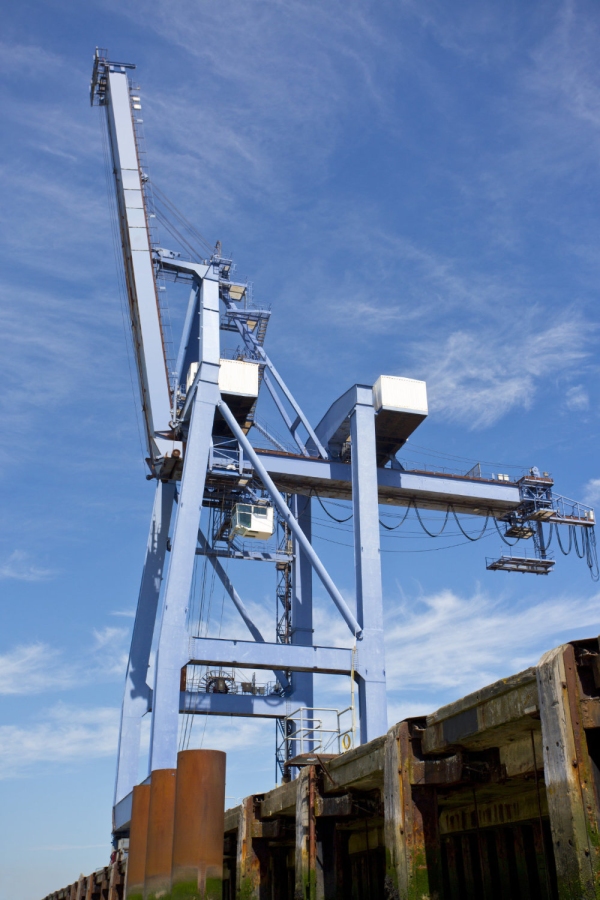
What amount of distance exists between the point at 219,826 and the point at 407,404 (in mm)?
17952

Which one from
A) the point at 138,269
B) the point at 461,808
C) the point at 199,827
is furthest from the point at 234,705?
the point at 199,827

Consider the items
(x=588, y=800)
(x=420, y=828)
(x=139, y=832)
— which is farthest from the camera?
(x=139, y=832)

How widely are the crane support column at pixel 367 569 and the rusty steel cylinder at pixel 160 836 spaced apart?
10542mm

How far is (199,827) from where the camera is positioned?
12.9 meters

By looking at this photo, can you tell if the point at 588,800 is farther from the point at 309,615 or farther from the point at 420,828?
the point at 309,615

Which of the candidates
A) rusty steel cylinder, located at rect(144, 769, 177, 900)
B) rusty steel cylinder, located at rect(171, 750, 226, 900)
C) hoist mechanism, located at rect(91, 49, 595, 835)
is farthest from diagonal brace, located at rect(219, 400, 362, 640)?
rusty steel cylinder, located at rect(171, 750, 226, 900)

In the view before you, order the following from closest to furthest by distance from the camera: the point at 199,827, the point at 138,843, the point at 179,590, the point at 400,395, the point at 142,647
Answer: the point at 199,827
the point at 138,843
the point at 179,590
the point at 400,395
the point at 142,647

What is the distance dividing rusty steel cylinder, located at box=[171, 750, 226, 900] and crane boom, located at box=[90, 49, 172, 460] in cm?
1609

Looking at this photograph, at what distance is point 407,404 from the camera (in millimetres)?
28938

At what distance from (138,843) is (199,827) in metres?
4.42

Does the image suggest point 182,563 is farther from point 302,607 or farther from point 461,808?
point 461,808

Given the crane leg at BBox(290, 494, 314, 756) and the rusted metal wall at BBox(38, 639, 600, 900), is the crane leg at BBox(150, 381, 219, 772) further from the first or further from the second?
the crane leg at BBox(290, 494, 314, 756)

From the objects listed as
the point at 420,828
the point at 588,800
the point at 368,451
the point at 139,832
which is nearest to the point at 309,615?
the point at 368,451

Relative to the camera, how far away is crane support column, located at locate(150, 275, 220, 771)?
2341cm
